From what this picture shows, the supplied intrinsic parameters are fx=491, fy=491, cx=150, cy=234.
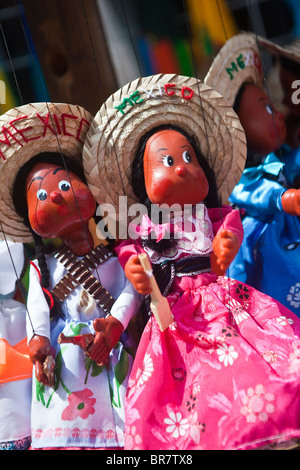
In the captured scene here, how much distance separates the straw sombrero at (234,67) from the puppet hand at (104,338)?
3.09 ft

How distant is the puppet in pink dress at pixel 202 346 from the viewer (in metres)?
1.19

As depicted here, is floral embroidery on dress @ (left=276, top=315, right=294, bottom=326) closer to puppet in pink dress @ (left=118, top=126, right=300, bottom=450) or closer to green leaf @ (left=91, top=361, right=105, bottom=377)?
puppet in pink dress @ (left=118, top=126, right=300, bottom=450)

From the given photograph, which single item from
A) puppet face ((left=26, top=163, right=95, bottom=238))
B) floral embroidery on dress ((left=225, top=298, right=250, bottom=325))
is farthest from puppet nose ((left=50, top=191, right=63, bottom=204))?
floral embroidery on dress ((left=225, top=298, right=250, bottom=325))

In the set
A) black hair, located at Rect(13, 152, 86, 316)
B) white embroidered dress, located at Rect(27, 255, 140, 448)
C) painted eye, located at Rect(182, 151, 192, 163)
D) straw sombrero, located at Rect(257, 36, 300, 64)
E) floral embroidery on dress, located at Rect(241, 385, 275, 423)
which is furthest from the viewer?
straw sombrero, located at Rect(257, 36, 300, 64)

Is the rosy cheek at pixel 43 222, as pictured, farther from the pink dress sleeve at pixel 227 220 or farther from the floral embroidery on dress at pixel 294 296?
the floral embroidery on dress at pixel 294 296

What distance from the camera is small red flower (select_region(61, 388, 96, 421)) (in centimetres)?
141

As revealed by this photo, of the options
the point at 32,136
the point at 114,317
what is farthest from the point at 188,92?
the point at 114,317

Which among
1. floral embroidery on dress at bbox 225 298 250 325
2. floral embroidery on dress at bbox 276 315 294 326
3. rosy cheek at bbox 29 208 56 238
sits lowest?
floral embroidery on dress at bbox 276 315 294 326

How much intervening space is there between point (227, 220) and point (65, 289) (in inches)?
22.2

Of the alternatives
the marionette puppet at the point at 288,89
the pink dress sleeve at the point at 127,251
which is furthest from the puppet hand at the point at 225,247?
the marionette puppet at the point at 288,89

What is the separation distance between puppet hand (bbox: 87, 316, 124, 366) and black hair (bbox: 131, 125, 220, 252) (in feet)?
0.89

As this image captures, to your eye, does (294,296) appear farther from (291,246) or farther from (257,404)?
(257,404)

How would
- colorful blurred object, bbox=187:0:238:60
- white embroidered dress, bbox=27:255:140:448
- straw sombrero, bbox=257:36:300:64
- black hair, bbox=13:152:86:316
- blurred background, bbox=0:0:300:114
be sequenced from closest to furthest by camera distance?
white embroidered dress, bbox=27:255:140:448, black hair, bbox=13:152:86:316, straw sombrero, bbox=257:36:300:64, blurred background, bbox=0:0:300:114, colorful blurred object, bbox=187:0:238:60
